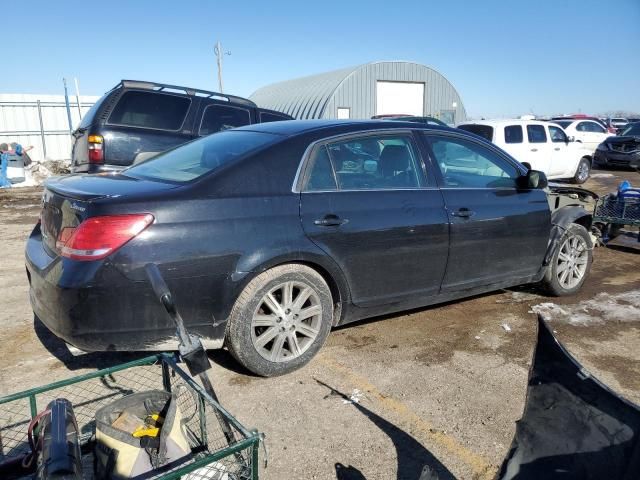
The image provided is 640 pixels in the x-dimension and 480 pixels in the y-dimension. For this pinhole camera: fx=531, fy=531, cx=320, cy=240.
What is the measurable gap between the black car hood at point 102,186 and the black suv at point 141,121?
157 inches

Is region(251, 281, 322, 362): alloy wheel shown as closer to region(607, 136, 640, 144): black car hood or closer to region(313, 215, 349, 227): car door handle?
region(313, 215, 349, 227): car door handle

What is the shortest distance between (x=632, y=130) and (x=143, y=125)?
17058mm

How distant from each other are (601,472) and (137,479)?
57.4 inches

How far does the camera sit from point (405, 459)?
8.41 ft

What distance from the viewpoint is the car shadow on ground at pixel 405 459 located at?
2.45 m

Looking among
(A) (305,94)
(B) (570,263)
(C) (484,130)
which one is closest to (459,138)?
(B) (570,263)

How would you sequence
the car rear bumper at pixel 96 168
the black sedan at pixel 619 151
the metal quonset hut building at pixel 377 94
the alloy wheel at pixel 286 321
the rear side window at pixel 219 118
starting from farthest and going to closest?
the metal quonset hut building at pixel 377 94
the black sedan at pixel 619 151
the rear side window at pixel 219 118
the car rear bumper at pixel 96 168
the alloy wheel at pixel 286 321

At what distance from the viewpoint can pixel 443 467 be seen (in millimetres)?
2518

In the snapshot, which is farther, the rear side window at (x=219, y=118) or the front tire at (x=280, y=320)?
the rear side window at (x=219, y=118)

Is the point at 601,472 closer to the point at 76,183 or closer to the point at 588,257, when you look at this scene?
the point at 76,183

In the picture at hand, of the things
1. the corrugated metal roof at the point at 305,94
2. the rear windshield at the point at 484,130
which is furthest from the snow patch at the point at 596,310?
the corrugated metal roof at the point at 305,94

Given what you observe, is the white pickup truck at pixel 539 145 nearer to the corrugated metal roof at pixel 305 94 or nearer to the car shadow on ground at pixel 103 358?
the car shadow on ground at pixel 103 358

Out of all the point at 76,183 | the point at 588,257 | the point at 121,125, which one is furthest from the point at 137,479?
the point at 121,125

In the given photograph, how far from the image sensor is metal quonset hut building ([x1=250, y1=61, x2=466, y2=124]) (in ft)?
95.3
